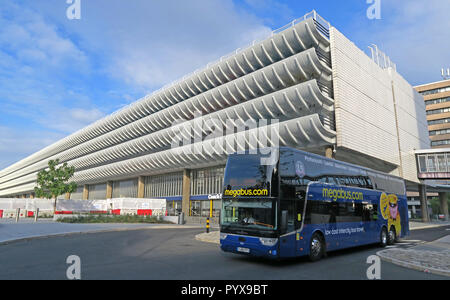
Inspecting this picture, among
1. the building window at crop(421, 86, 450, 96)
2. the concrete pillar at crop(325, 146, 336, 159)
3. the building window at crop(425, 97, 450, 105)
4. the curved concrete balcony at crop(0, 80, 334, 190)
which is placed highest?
the building window at crop(421, 86, 450, 96)

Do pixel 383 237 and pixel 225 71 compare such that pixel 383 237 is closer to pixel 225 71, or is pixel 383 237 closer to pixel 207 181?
pixel 225 71

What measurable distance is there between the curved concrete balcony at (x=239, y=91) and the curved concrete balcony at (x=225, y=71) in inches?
72.0

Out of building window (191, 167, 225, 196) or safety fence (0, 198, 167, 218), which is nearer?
safety fence (0, 198, 167, 218)

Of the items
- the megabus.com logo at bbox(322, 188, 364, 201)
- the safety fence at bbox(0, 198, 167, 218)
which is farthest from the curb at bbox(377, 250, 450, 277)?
the safety fence at bbox(0, 198, 167, 218)

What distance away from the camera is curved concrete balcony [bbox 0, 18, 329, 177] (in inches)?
1149

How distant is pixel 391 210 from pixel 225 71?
26523mm

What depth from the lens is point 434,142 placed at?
254 ft

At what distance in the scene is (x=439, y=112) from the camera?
77.7 meters

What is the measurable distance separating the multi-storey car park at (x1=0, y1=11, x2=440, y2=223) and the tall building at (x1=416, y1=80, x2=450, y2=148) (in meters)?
35.6

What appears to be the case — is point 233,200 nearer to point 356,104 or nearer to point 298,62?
point 298,62

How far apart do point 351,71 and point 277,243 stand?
1074 inches

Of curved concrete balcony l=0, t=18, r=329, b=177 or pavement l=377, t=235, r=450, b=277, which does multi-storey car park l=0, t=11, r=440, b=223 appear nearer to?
curved concrete balcony l=0, t=18, r=329, b=177

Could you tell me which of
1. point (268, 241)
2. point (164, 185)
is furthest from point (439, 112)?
point (268, 241)
